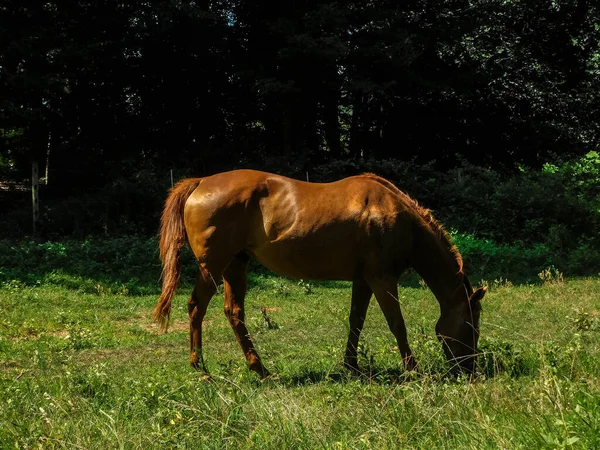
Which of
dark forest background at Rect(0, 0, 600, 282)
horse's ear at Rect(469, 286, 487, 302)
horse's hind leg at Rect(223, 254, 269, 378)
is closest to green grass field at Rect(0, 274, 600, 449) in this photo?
horse's hind leg at Rect(223, 254, 269, 378)

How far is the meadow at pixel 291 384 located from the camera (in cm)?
336

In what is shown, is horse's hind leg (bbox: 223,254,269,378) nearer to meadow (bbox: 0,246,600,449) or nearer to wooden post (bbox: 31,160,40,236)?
meadow (bbox: 0,246,600,449)

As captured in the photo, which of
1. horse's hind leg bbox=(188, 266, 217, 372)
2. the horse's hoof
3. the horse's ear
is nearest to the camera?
the horse's hoof

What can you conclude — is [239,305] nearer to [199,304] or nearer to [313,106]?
[199,304]

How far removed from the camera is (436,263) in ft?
19.5

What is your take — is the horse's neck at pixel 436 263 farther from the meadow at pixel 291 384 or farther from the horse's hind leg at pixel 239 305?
the horse's hind leg at pixel 239 305

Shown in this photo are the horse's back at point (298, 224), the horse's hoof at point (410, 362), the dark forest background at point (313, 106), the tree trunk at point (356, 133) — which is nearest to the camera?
Result: the horse's hoof at point (410, 362)

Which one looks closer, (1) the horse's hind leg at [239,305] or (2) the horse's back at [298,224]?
(1) the horse's hind leg at [239,305]

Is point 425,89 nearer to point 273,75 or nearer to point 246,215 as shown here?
point 273,75

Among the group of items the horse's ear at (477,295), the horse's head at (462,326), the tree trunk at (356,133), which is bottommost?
the horse's head at (462,326)

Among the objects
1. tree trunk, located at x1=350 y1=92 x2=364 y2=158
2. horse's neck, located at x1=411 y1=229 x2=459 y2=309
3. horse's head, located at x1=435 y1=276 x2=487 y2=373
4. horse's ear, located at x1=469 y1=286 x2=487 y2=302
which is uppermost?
tree trunk, located at x1=350 y1=92 x2=364 y2=158

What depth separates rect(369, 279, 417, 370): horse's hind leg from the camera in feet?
18.5

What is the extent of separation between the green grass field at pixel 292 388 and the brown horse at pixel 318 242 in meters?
0.43

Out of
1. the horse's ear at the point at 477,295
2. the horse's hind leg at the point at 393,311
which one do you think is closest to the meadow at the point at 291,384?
the horse's hind leg at the point at 393,311
